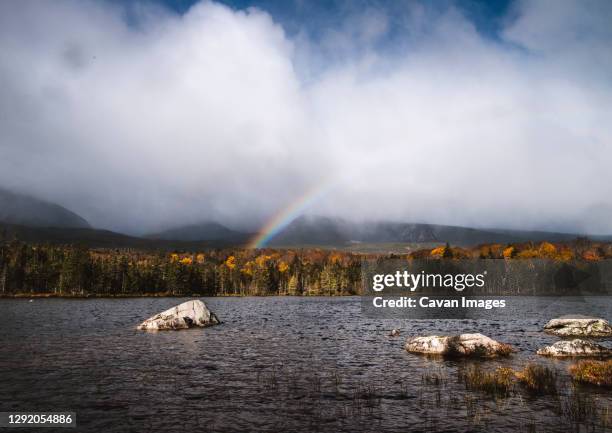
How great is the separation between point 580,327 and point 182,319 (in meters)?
57.8

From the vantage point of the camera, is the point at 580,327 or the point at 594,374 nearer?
the point at 594,374

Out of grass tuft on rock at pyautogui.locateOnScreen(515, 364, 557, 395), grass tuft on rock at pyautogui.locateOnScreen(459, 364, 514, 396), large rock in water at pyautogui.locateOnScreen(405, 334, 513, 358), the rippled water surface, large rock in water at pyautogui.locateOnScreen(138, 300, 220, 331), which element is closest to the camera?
the rippled water surface

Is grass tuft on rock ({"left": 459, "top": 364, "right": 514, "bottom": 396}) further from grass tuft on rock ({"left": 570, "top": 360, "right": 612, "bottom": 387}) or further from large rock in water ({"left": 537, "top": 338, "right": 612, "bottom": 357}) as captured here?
large rock in water ({"left": 537, "top": 338, "right": 612, "bottom": 357})

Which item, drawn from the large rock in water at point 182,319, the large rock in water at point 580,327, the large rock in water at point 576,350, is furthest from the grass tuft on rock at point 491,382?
the large rock in water at point 182,319

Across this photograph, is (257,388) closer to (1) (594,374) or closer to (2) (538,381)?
(2) (538,381)

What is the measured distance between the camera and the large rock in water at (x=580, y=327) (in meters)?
59.2

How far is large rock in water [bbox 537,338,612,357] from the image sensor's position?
42.2 metres

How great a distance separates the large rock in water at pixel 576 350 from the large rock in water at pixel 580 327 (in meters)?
19.1

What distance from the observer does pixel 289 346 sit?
171 feet

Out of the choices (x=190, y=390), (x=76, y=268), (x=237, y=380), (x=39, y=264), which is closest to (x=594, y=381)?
(x=237, y=380)

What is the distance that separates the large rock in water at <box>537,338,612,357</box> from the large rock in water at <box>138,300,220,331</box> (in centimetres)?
4989

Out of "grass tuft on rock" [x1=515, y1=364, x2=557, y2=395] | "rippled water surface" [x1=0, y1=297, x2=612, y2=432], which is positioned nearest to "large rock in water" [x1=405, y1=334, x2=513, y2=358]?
"rippled water surface" [x1=0, y1=297, x2=612, y2=432]

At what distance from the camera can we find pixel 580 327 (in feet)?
200

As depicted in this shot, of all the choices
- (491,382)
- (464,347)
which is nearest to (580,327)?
(464,347)
